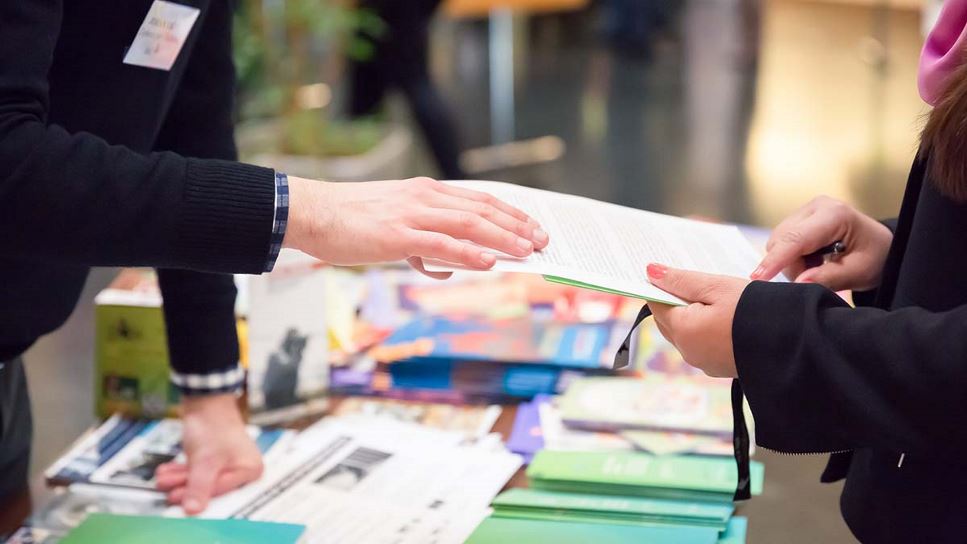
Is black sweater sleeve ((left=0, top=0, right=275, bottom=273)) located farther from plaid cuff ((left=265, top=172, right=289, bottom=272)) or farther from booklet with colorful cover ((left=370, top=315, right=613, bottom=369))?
booklet with colorful cover ((left=370, top=315, right=613, bottom=369))

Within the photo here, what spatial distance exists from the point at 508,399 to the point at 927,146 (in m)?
0.71

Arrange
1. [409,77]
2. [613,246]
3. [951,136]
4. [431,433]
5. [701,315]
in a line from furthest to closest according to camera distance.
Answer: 1. [409,77]
2. [431,433]
3. [613,246]
4. [701,315]
5. [951,136]

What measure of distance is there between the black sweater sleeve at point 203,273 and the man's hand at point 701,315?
1.95 feet

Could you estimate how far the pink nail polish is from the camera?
40.2 inches

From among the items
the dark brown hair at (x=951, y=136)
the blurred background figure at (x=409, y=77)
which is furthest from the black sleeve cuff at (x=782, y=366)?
the blurred background figure at (x=409, y=77)

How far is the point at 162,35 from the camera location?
1.18 metres

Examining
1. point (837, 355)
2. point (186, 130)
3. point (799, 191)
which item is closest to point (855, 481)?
point (837, 355)

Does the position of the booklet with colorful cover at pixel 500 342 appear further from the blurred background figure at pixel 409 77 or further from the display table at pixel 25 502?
the blurred background figure at pixel 409 77

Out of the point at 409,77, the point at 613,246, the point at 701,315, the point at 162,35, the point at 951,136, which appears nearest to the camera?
the point at 951,136

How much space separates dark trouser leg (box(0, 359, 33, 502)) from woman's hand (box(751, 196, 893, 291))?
0.87 metres

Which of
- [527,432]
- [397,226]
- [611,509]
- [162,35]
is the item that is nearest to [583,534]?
[611,509]

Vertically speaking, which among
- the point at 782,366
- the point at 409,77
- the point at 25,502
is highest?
the point at 409,77

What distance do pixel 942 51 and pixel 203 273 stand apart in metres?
0.86

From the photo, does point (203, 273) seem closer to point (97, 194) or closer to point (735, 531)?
point (97, 194)
